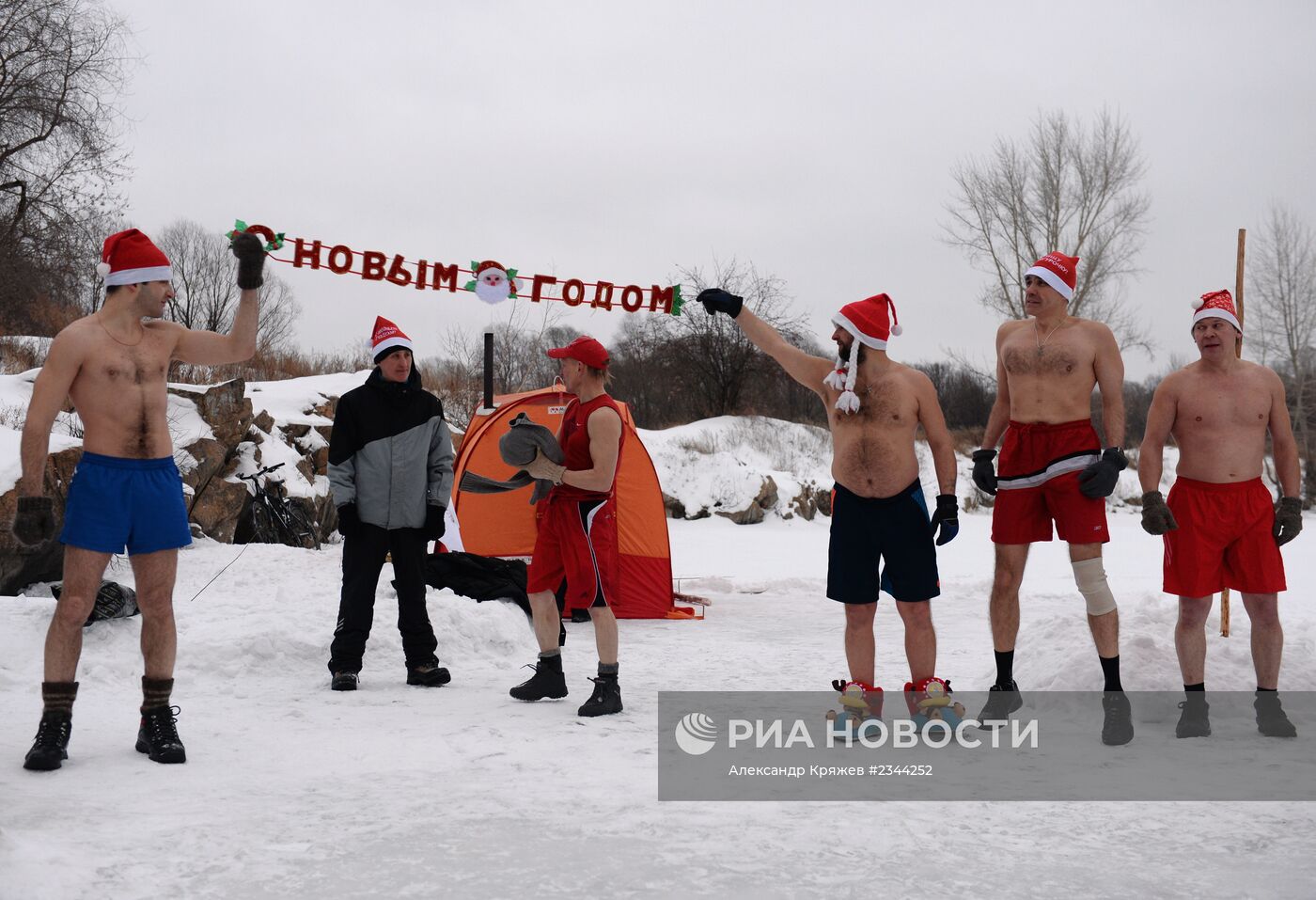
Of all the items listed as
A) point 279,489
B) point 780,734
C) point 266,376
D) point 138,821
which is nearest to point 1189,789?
point 780,734

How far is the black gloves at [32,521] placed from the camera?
373 centimetres

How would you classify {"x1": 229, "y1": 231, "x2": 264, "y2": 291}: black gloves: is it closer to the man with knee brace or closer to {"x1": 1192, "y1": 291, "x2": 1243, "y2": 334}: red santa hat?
the man with knee brace

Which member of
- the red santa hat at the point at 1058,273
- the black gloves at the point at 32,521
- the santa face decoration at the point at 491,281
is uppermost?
the santa face decoration at the point at 491,281

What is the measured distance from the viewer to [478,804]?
339cm

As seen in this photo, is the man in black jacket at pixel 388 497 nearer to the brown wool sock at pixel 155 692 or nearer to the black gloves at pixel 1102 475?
the brown wool sock at pixel 155 692

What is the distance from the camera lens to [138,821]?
3111 mm

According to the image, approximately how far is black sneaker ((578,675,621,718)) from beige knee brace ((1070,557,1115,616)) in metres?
2.15

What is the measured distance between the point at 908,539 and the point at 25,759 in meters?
3.45

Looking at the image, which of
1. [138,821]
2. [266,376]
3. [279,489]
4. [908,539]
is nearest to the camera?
[138,821]

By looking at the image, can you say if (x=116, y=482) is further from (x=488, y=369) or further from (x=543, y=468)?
(x=488, y=369)

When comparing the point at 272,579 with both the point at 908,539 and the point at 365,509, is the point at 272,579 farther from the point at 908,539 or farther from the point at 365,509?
the point at 908,539

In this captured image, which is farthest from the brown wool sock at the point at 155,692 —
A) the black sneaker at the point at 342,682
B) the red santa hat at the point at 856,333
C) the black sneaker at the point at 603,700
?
the red santa hat at the point at 856,333

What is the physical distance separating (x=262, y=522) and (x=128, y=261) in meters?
8.20

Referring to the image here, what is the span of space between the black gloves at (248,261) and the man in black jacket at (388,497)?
4.71 ft
